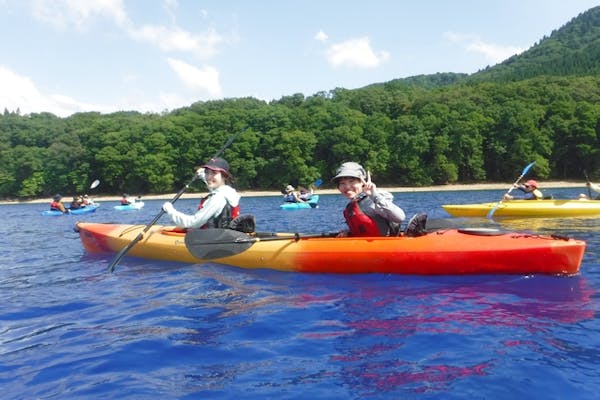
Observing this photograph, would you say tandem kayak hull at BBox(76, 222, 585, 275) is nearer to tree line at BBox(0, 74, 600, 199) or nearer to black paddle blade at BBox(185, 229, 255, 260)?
black paddle blade at BBox(185, 229, 255, 260)

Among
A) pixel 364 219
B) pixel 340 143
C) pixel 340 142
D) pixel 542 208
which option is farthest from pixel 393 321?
pixel 340 142

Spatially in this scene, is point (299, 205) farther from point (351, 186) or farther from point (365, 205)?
point (351, 186)

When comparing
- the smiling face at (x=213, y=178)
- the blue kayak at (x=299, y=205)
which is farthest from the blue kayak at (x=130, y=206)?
the smiling face at (x=213, y=178)

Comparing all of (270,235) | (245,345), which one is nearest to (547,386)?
(245,345)

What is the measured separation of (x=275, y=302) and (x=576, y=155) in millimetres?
54620

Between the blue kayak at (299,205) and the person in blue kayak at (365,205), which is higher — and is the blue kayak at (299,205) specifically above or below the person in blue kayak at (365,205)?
below

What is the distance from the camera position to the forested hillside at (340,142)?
5169cm

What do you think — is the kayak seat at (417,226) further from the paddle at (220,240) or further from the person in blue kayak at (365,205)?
the paddle at (220,240)

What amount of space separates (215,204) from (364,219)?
218 cm

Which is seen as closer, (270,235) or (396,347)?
(396,347)

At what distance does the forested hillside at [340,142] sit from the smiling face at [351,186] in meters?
44.3

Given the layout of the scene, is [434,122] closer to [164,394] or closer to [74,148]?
[74,148]

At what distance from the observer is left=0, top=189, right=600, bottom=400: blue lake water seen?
125 inches

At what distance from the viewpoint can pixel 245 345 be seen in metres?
3.96
